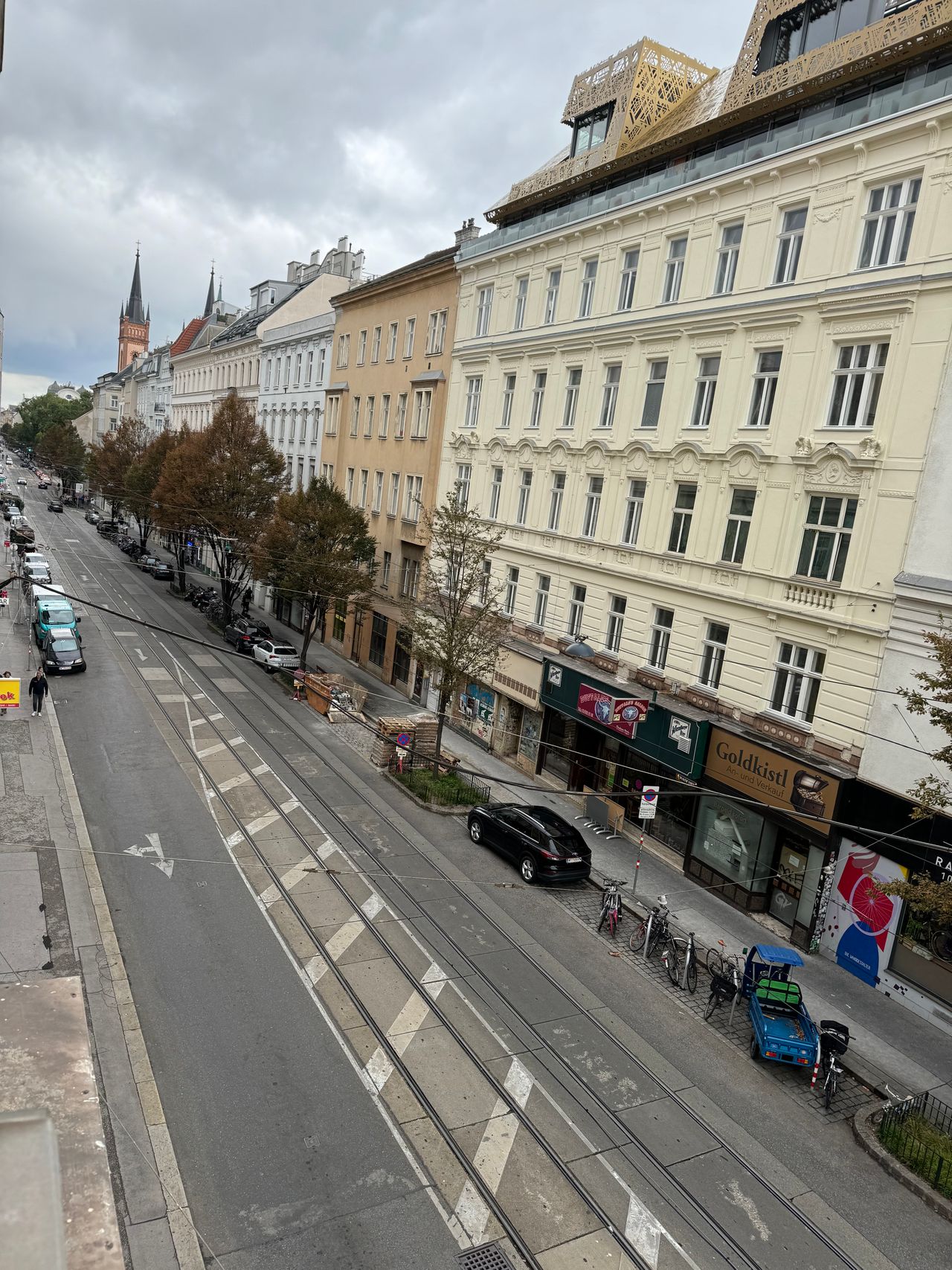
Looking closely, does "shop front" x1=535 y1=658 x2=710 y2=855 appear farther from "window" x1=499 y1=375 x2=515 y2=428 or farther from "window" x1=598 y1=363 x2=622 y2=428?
"window" x1=499 y1=375 x2=515 y2=428

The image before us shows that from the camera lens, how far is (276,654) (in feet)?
126

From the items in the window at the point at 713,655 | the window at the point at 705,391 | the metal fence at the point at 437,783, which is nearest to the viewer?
the window at the point at 713,655

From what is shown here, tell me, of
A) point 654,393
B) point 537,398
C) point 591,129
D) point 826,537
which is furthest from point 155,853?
point 591,129

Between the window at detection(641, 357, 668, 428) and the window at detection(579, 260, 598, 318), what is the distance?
3880 mm

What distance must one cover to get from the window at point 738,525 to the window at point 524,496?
9.28 meters

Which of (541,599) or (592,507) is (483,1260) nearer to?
(592,507)

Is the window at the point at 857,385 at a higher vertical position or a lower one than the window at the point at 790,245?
lower

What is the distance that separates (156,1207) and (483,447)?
2606cm

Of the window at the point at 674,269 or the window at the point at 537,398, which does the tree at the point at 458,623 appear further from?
the window at the point at 674,269

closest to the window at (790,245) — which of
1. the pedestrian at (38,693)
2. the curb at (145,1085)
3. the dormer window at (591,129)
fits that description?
the dormer window at (591,129)

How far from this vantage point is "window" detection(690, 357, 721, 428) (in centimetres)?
2120

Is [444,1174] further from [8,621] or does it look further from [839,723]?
[8,621]

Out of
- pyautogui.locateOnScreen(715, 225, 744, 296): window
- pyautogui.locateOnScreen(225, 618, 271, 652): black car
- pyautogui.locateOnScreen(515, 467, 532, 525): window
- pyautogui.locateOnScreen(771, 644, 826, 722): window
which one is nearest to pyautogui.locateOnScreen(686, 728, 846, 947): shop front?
pyautogui.locateOnScreen(771, 644, 826, 722): window

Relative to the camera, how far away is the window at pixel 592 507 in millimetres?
25281
